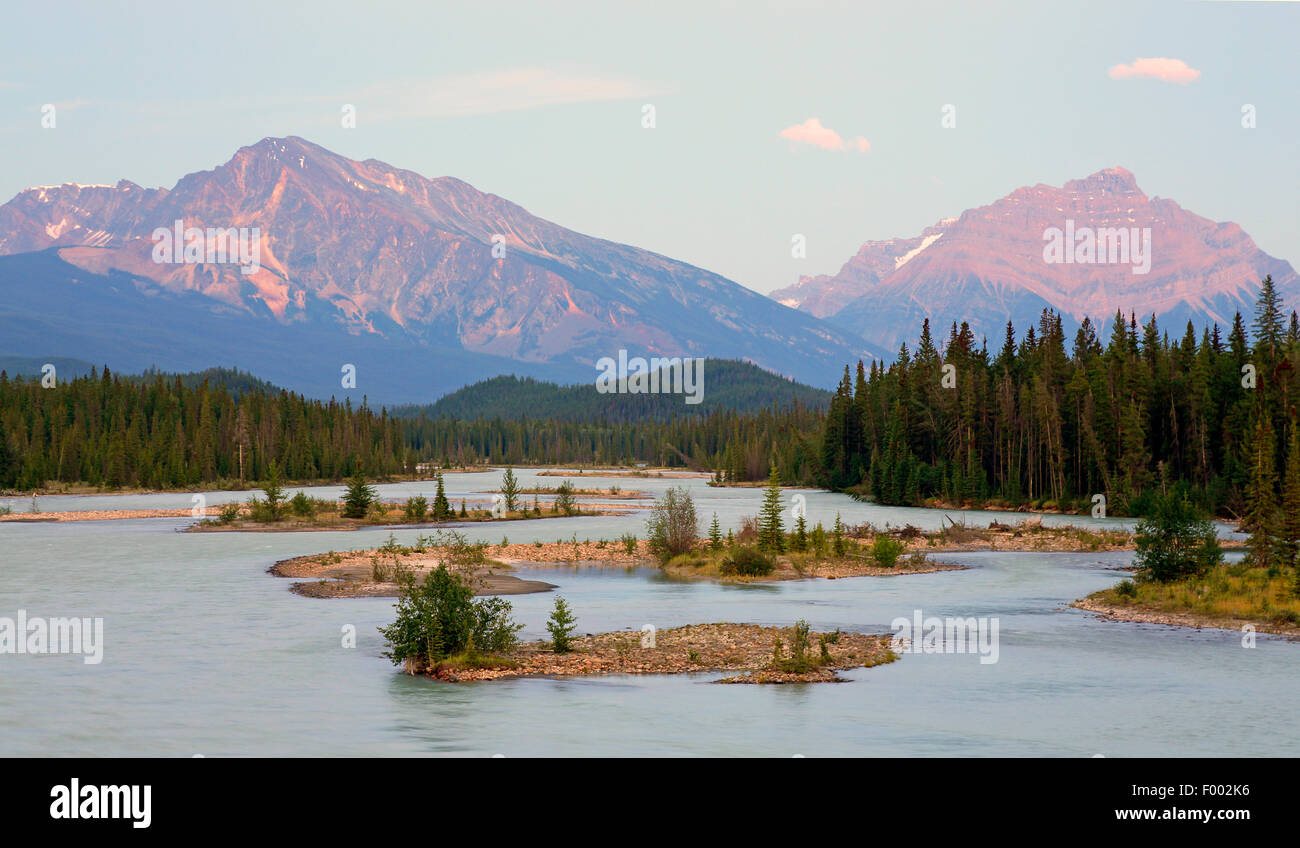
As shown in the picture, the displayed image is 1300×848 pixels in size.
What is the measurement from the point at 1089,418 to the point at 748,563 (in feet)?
202

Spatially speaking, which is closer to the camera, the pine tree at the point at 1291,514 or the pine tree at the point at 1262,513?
the pine tree at the point at 1291,514

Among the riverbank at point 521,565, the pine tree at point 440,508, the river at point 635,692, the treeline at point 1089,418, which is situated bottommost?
the river at point 635,692

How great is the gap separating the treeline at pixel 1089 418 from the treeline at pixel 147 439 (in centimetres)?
6477

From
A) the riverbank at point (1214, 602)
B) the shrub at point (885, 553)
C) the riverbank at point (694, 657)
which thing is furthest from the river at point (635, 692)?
the shrub at point (885, 553)

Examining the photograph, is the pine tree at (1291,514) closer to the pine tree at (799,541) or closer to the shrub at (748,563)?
the shrub at (748,563)

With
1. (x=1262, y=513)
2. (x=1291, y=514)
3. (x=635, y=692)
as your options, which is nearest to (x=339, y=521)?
(x=1262, y=513)

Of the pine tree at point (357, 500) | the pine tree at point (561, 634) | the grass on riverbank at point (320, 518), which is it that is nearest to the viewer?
the pine tree at point (561, 634)

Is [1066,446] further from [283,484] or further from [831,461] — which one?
[283,484]

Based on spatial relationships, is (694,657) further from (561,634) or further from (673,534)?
(673,534)

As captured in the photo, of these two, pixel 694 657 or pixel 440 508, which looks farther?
pixel 440 508

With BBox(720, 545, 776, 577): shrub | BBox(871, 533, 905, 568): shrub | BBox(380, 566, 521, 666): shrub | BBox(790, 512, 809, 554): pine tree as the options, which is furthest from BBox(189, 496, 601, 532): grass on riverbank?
BBox(380, 566, 521, 666): shrub

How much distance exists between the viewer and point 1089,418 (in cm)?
11038

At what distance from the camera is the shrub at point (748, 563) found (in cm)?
5959
